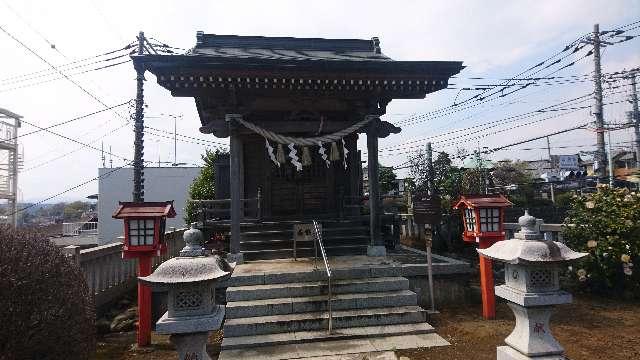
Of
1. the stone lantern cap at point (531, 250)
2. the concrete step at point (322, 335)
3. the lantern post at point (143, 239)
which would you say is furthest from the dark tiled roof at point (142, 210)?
the stone lantern cap at point (531, 250)

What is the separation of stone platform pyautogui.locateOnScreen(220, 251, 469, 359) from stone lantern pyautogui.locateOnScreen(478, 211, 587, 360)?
1.64 meters

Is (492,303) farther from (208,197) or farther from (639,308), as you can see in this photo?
(208,197)

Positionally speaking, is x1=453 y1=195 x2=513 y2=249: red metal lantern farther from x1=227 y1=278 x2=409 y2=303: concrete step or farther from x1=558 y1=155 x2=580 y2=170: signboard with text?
x1=558 y1=155 x2=580 y2=170: signboard with text

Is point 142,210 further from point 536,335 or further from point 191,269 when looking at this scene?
point 536,335

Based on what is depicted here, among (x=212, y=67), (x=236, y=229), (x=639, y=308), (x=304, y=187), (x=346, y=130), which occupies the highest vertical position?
(x=212, y=67)

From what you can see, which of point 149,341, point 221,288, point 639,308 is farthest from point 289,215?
point 639,308

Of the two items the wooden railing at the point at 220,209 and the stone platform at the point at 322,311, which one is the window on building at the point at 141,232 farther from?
the wooden railing at the point at 220,209

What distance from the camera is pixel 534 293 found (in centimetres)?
517

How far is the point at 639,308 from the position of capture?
8.30 meters

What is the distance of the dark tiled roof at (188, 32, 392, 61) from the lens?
13727 mm

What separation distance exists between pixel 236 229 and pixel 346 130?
4147mm

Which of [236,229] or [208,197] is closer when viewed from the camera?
[236,229]

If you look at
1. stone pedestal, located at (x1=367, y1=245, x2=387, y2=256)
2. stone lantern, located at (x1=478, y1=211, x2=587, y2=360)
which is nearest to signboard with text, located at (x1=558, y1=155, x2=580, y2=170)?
stone pedestal, located at (x1=367, y1=245, x2=387, y2=256)

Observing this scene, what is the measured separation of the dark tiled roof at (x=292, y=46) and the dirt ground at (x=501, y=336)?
9.37 metres
